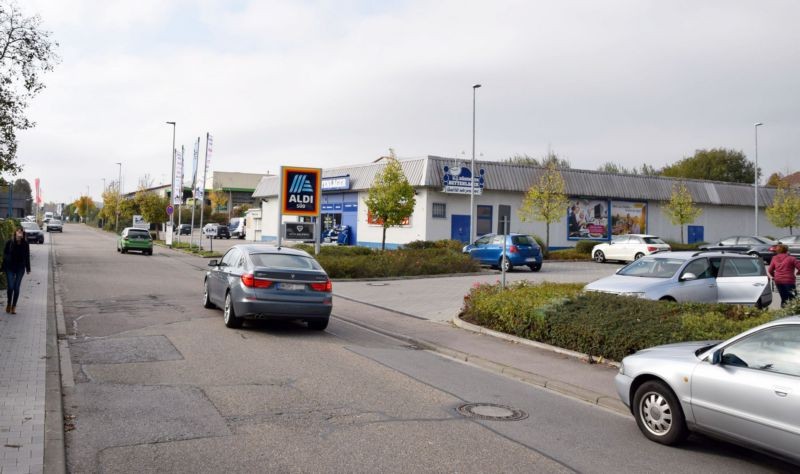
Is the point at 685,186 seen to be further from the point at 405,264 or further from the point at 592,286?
the point at 592,286

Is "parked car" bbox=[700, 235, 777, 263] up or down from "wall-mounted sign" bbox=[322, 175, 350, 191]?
down

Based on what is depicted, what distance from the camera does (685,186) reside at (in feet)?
150

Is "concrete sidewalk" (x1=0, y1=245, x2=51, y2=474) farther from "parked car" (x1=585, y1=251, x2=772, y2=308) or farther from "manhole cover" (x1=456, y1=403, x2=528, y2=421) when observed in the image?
"parked car" (x1=585, y1=251, x2=772, y2=308)

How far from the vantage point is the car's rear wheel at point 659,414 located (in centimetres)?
618

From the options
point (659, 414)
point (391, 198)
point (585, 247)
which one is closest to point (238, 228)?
point (391, 198)

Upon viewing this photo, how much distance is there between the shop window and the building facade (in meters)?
0.06

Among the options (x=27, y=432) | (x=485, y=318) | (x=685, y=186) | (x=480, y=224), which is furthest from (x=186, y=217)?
(x=27, y=432)

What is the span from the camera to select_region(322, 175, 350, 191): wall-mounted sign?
144 feet

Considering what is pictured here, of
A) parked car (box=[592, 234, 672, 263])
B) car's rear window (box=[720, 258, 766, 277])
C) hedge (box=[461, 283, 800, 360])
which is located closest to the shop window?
parked car (box=[592, 234, 672, 263])

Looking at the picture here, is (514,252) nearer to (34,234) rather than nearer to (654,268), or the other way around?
(654,268)

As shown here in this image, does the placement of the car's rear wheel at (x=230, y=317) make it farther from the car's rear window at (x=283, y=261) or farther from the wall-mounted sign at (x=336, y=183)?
the wall-mounted sign at (x=336, y=183)

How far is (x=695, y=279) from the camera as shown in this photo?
44.2 ft

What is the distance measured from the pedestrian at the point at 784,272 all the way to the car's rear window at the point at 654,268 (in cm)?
367

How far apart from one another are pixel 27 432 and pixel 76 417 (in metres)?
0.78
